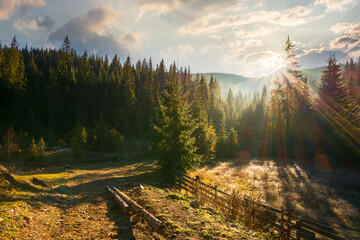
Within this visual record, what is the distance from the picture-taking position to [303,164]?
3328cm

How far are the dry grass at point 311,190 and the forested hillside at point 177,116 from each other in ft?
23.1

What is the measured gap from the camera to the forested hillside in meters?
19.4

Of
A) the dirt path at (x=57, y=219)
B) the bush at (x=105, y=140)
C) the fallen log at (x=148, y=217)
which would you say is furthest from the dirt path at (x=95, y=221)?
the bush at (x=105, y=140)

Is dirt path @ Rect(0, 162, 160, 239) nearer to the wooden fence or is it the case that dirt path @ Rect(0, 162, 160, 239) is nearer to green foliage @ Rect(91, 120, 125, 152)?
the wooden fence

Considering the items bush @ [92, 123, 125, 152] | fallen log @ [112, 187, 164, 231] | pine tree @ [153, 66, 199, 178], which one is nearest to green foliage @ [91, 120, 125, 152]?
bush @ [92, 123, 125, 152]

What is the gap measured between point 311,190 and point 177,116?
16.6 meters

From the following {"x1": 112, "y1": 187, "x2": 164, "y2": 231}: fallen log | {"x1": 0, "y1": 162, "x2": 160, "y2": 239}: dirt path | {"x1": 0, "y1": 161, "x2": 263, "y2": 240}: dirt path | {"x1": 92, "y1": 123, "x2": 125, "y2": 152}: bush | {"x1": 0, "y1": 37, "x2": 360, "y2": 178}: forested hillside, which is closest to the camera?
{"x1": 0, "y1": 162, "x2": 160, "y2": 239}: dirt path

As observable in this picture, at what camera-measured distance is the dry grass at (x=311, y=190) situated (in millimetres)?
13672

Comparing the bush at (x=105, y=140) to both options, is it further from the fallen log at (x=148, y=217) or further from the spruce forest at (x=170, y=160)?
the fallen log at (x=148, y=217)

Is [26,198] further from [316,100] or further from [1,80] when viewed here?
[1,80]

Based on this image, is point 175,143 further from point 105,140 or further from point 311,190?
point 105,140

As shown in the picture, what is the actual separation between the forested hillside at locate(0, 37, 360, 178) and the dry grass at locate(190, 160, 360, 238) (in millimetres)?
7031

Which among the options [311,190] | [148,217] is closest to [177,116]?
[148,217]

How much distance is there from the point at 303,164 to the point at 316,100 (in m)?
18.5
